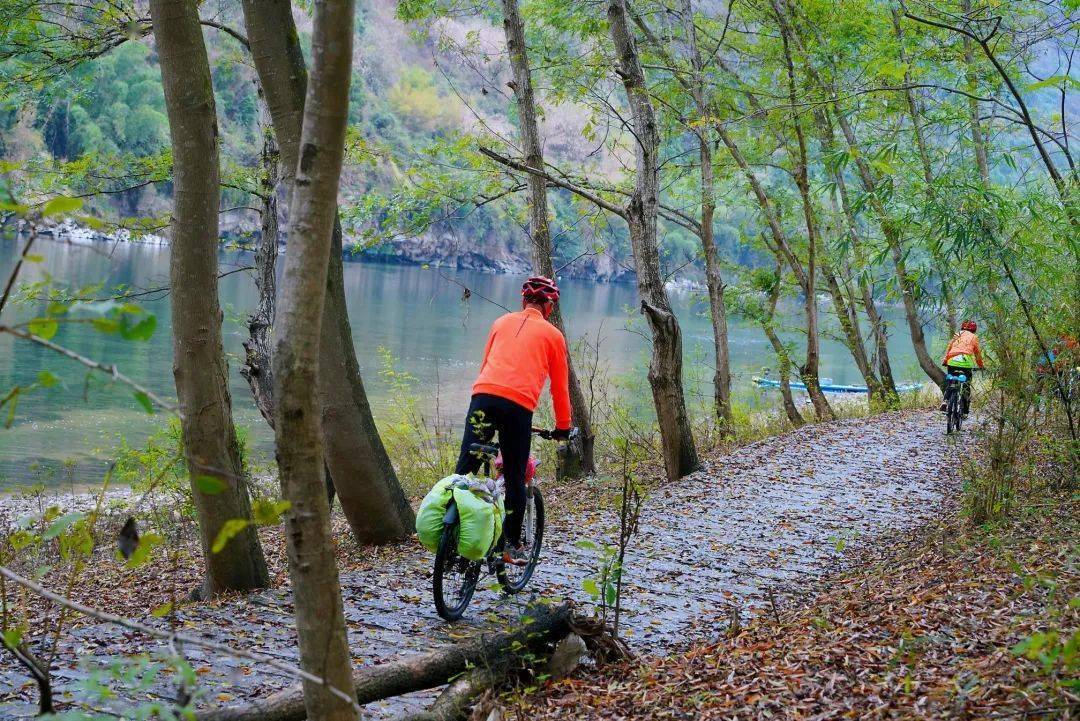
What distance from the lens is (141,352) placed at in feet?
89.0

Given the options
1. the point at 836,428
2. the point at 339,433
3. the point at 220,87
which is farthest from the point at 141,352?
the point at 220,87

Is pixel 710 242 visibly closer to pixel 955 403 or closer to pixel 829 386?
pixel 955 403

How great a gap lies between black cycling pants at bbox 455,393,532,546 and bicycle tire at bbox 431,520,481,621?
1.46 ft

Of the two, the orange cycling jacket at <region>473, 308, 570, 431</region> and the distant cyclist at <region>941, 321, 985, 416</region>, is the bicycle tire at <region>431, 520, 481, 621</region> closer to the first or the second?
the orange cycling jacket at <region>473, 308, 570, 431</region>

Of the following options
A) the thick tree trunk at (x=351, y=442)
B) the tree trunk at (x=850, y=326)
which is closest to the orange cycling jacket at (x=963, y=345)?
the tree trunk at (x=850, y=326)

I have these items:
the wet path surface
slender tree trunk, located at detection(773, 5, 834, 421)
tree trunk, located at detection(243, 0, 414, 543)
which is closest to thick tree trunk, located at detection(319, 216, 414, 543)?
tree trunk, located at detection(243, 0, 414, 543)

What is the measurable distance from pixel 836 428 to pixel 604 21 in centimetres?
718

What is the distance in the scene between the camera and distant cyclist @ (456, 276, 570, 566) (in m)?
5.68

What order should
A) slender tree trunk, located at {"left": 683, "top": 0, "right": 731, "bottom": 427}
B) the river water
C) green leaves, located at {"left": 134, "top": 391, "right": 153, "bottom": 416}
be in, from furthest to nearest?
the river water, slender tree trunk, located at {"left": 683, "top": 0, "right": 731, "bottom": 427}, green leaves, located at {"left": 134, "top": 391, "right": 153, "bottom": 416}

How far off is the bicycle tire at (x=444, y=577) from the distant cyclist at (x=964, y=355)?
32.4 feet

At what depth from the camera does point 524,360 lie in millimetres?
5738

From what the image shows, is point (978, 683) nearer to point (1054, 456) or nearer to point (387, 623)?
point (387, 623)

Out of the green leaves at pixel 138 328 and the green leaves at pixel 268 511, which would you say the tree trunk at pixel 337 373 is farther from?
the green leaves at pixel 138 328

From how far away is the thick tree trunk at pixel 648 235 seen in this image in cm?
1027
